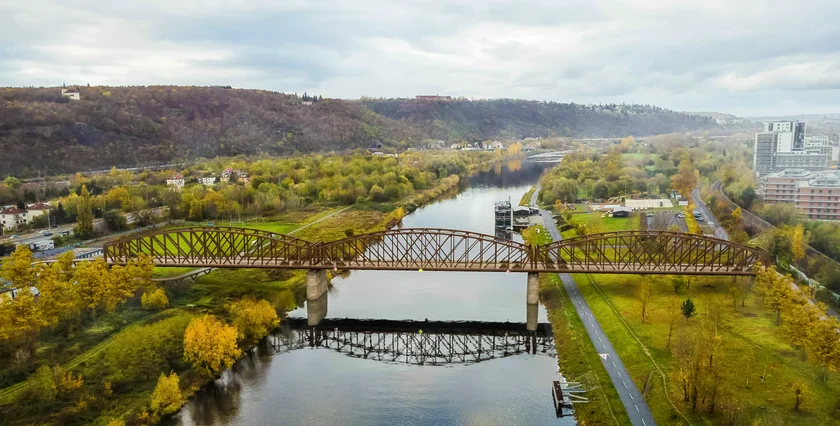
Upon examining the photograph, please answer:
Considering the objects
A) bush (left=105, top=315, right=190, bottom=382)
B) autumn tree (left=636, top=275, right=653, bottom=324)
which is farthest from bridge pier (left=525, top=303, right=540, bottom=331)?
bush (left=105, top=315, right=190, bottom=382)

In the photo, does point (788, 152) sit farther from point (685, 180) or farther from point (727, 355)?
point (727, 355)

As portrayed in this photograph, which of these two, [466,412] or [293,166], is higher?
[293,166]

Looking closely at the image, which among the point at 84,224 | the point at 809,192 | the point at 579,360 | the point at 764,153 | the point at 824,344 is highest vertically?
the point at 764,153

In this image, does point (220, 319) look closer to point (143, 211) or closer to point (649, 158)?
point (143, 211)

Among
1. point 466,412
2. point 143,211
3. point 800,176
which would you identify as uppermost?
point 800,176

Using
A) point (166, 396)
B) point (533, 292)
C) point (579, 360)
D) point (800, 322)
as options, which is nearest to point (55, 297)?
point (166, 396)

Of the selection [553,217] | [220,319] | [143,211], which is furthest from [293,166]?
[220,319]

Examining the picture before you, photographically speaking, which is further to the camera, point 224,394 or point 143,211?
point 143,211
